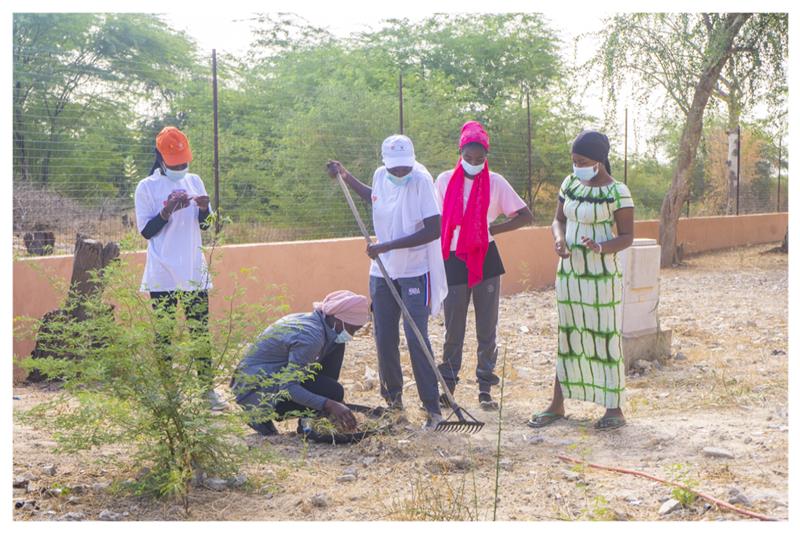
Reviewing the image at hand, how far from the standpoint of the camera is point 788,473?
13.2 feet

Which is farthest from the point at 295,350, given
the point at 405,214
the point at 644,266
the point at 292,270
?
the point at 292,270

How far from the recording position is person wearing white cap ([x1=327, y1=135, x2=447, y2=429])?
4.86m

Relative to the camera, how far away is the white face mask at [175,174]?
17.4ft

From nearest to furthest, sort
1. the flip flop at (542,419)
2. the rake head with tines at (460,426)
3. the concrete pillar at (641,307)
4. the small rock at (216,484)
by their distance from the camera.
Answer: the small rock at (216,484), the rake head with tines at (460,426), the flip flop at (542,419), the concrete pillar at (641,307)

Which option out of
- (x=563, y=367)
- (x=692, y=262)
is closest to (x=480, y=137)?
(x=563, y=367)

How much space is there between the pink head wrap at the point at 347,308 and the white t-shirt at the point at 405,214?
26 cm

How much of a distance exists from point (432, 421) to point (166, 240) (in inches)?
74.4

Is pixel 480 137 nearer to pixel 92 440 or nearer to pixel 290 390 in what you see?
pixel 290 390

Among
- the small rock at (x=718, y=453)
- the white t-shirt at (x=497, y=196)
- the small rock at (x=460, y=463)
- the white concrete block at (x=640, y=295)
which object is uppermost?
the white t-shirt at (x=497, y=196)

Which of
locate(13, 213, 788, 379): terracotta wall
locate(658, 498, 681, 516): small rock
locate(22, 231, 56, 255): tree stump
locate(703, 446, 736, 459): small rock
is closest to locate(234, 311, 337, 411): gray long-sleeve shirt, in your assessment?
locate(13, 213, 788, 379): terracotta wall

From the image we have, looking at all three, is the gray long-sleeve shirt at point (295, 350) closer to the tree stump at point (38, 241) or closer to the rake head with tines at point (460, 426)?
the rake head with tines at point (460, 426)

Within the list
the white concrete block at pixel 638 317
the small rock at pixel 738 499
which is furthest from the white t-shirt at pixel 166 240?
the white concrete block at pixel 638 317

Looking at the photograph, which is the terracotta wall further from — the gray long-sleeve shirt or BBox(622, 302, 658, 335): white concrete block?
BBox(622, 302, 658, 335): white concrete block

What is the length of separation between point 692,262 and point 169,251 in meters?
12.7
